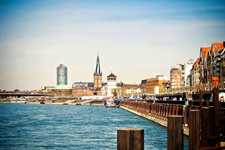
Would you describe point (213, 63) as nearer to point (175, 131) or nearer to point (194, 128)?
point (194, 128)

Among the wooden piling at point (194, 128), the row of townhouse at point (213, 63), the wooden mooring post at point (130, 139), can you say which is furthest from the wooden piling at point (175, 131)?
the row of townhouse at point (213, 63)

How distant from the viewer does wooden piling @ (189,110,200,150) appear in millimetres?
11957

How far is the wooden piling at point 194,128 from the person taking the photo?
1196cm

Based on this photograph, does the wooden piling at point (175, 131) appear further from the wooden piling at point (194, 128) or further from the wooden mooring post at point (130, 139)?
the wooden mooring post at point (130, 139)

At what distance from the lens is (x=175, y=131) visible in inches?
374

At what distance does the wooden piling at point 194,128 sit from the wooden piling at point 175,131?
8.16 ft

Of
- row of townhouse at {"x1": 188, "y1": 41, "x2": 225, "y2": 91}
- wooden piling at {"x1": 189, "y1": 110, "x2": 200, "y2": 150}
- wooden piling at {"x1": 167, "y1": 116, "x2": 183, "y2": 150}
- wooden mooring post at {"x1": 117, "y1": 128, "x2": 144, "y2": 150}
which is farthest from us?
row of townhouse at {"x1": 188, "y1": 41, "x2": 225, "y2": 91}

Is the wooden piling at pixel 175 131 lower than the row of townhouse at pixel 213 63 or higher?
lower

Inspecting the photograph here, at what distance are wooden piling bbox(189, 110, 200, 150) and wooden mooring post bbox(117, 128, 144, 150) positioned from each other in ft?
17.6

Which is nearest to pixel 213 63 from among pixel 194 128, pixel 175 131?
pixel 194 128

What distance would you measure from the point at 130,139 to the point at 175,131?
290 centimetres

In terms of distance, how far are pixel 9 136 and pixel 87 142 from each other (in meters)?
11.2

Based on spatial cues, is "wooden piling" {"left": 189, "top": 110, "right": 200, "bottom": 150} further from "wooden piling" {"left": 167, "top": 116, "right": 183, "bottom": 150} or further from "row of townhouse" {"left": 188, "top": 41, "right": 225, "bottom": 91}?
"row of townhouse" {"left": 188, "top": 41, "right": 225, "bottom": 91}

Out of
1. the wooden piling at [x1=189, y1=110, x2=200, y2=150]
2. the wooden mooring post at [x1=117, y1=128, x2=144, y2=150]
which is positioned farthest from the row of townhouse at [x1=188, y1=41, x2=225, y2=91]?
the wooden mooring post at [x1=117, y1=128, x2=144, y2=150]
